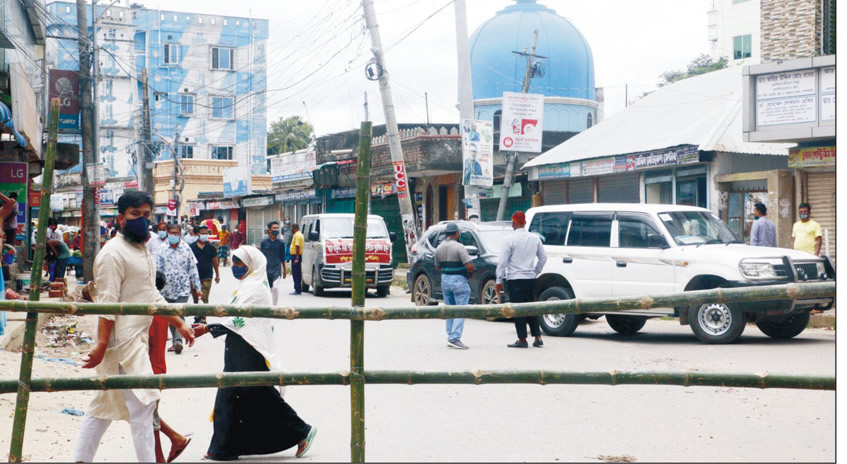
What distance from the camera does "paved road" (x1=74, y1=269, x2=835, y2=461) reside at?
21.4ft

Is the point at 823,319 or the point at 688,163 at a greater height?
the point at 688,163

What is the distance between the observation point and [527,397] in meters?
8.66

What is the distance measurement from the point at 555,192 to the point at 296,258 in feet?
Result: 28.2

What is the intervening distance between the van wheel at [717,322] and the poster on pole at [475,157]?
1042cm

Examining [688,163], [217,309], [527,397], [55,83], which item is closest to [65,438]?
[217,309]

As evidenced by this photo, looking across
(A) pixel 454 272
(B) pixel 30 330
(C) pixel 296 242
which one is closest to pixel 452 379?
(B) pixel 30 330

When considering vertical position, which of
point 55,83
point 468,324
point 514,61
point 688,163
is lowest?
point 468,324

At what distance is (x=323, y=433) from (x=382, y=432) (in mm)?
489

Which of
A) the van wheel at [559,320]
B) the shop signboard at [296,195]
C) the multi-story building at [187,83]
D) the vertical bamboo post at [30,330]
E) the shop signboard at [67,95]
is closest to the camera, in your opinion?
the vertical bamboo post at [30,330]

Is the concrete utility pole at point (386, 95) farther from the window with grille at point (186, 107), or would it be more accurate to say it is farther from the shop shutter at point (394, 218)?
the window with grille at point (186, 107)

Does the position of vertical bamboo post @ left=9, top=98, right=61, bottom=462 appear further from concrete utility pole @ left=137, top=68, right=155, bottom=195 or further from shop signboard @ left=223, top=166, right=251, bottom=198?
shop signboard @ left=223, top=166, right=251, bottom=198

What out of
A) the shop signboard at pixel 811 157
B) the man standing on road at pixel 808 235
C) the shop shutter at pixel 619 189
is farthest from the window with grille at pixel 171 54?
the man standing on road at pixel 808 235

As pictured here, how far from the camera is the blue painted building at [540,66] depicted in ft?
116

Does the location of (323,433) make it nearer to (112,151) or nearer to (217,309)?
(217,309)
